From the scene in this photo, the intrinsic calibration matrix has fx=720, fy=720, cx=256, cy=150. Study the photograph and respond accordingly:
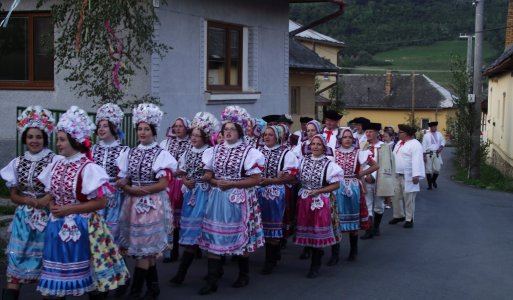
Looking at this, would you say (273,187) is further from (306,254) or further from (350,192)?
(306,254)

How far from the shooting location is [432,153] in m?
20.8

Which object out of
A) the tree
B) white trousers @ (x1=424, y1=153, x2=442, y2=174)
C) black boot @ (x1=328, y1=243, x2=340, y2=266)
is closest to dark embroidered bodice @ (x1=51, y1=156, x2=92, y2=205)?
the tree

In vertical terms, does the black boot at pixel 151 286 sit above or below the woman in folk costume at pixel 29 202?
below

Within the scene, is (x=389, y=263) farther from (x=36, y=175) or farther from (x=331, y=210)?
(x=36, y=175)

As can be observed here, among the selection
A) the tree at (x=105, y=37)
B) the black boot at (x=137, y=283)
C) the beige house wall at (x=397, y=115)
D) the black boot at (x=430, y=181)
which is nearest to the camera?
the black boot at (x=137, y=283)

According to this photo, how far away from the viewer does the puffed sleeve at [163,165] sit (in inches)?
291

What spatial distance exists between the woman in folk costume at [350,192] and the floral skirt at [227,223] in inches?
84.5

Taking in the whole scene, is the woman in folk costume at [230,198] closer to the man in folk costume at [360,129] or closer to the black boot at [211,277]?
the black boot at [211,277]

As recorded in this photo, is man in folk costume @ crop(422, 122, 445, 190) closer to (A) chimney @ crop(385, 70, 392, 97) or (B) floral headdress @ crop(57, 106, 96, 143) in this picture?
(B) floral headdress @ crop(57, 106, 96, 143)

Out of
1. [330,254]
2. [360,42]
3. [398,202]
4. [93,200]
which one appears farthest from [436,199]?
[360,42]

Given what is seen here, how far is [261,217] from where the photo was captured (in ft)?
29.9

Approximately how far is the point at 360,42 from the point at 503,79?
45.8 m

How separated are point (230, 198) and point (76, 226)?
7.43 ft

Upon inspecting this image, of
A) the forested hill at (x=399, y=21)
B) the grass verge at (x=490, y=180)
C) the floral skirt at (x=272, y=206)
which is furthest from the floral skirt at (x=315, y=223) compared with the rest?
the forested hill at (x=399, y=21)
